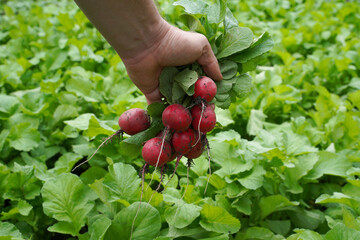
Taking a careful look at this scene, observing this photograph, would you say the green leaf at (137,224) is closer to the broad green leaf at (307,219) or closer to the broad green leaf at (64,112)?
the broad green leaf at (307,219)

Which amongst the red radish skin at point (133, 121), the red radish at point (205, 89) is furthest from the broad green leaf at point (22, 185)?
the red radish at point (205, 89)

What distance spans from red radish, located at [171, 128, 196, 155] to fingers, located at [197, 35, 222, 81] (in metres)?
0.27

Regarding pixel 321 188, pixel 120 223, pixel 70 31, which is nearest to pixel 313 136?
pixel 321 188

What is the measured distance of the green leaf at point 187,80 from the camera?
1.27 meters

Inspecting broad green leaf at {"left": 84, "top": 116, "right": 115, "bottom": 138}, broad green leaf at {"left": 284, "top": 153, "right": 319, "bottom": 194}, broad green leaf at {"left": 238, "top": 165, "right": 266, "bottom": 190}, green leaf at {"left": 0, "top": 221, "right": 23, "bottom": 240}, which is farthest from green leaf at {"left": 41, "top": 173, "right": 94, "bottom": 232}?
broad green leaf at {"left": 284, "top": 153, "right": 319, "bottom": 194}

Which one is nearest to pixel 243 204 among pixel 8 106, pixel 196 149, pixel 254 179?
pixel 254 179

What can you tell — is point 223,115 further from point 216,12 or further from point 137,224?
point 137,224

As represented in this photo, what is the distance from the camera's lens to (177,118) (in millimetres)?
1240

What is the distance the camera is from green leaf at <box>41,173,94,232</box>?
1.59 meters

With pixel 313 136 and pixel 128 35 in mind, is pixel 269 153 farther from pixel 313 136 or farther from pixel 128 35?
pixel 128 35

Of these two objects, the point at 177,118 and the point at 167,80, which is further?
the point at 167,80

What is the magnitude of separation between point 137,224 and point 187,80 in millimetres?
658

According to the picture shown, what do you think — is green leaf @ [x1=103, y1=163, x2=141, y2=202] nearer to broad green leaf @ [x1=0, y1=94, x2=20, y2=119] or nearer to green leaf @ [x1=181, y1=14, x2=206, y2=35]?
green leaf @ [x1=181, y1=14, x2=206, y2=35]

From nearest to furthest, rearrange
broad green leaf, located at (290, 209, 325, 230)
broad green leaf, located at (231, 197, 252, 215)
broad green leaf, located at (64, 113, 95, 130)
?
1. broad green leaf, located at (231, 197, 252, 215)
2. broad green leaf, located at (290, 209, 325, 230)
3. broad green leaf, located at (64, 113, 95, 130)
